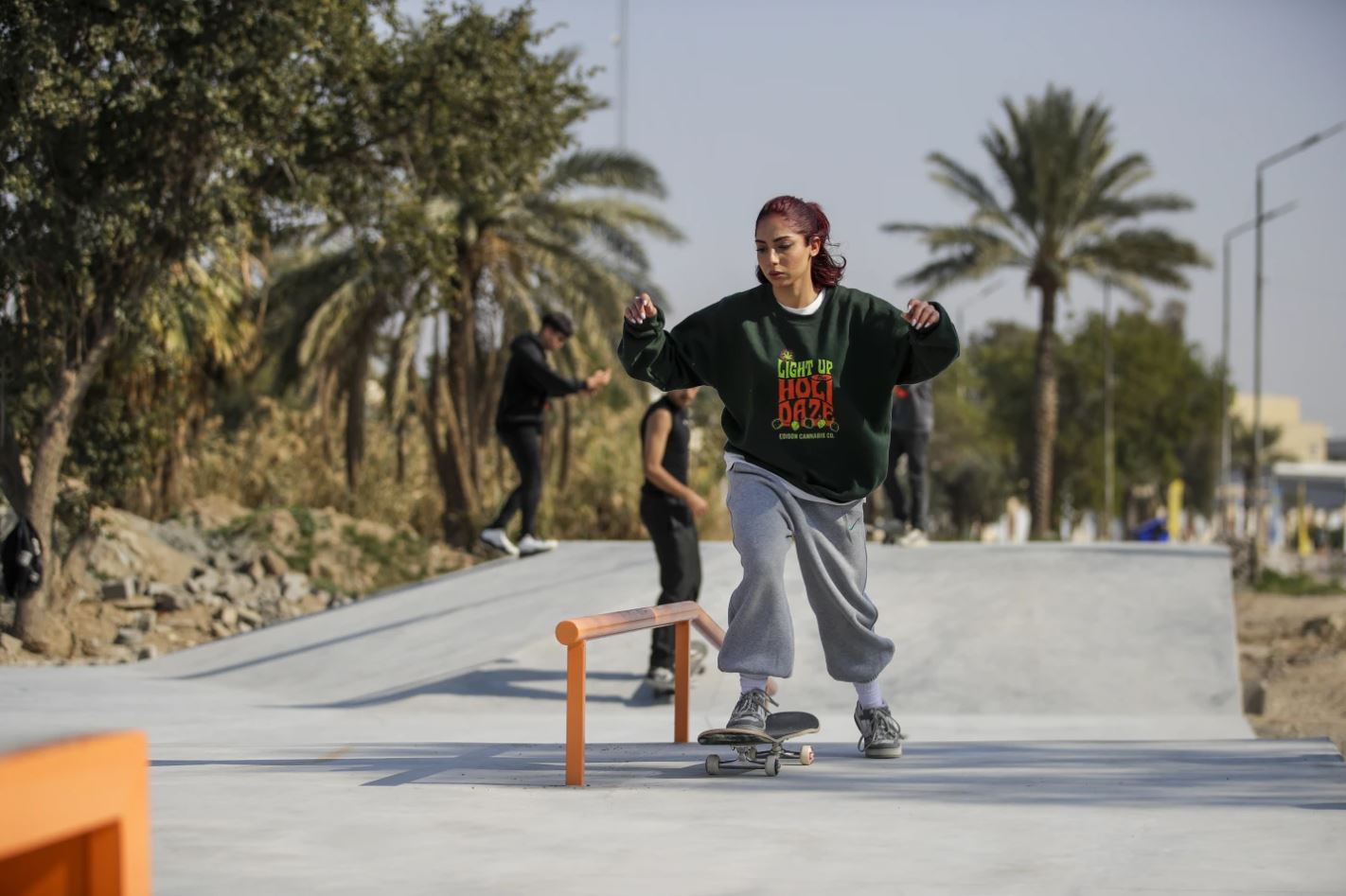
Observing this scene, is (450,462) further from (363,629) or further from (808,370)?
(808,370)

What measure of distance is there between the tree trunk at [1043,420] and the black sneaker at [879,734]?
29130 millimetres

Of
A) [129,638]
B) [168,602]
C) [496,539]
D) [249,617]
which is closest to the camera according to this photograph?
[496,539]

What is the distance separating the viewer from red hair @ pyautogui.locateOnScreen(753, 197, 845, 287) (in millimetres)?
5133

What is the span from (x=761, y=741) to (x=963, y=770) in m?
0.77

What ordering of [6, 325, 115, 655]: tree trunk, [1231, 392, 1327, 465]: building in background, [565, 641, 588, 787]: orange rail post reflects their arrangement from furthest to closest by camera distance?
[1231, 392, 1327, 465]: building in background, [6, 325, 115, 655]: tree trunk, [565, 641, 588, 787]: orange rail post

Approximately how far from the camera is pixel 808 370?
504 cm

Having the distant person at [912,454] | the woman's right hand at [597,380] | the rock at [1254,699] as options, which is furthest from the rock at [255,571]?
the rock at [1254,699]

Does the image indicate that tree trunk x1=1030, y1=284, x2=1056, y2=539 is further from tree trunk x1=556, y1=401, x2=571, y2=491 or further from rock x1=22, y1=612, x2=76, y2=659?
rock x1=22, y1=612, x2=76, y2=659

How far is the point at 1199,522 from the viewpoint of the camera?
86062mm

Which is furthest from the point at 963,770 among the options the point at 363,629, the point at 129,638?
the point at 129,638

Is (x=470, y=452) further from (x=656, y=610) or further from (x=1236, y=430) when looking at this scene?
(x=1236, y=430)

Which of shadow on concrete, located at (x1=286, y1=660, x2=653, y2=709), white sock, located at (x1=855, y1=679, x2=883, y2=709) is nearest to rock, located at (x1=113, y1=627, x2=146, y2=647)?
shadow on concrete, located at (x1=286, y1=660, x2=653, y2=709)

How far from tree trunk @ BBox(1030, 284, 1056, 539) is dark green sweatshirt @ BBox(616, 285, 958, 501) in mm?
29398

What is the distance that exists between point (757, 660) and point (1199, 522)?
86.1 metres
